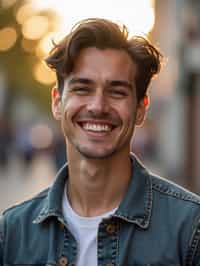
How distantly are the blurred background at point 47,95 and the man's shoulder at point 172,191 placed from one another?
70cm

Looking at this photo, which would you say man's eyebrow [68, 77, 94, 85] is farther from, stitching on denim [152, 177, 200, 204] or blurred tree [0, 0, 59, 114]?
blurred tree [0, 0, 59, 114]

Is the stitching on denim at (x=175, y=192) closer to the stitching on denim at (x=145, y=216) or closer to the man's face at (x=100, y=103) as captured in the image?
the stitching on denim at (x=145, y=216)

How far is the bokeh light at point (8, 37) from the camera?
15.7 m

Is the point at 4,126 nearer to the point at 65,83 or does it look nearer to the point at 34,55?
the point at 34,55

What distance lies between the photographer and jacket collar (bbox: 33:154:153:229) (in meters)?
4.44

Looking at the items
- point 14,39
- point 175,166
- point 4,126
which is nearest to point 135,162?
point 14,39

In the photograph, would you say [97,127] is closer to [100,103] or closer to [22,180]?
[100,103]

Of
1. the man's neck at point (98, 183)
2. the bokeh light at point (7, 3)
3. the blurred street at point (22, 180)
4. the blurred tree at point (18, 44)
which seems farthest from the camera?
the blurred street at point (22, 180)

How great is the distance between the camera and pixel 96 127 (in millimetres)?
4434

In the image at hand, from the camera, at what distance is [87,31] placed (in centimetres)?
447

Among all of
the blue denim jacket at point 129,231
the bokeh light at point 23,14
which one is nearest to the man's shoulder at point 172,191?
the blue denim jacket at point 129,231

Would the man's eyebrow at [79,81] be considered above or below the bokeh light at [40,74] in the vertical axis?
above

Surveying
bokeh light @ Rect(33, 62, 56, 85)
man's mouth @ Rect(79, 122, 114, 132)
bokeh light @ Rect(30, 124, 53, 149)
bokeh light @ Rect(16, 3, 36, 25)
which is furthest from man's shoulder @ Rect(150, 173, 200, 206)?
bokeh light @ Rect(30, 124, 53, 149)

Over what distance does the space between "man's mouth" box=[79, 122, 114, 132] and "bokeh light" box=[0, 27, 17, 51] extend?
10702 millimetres
